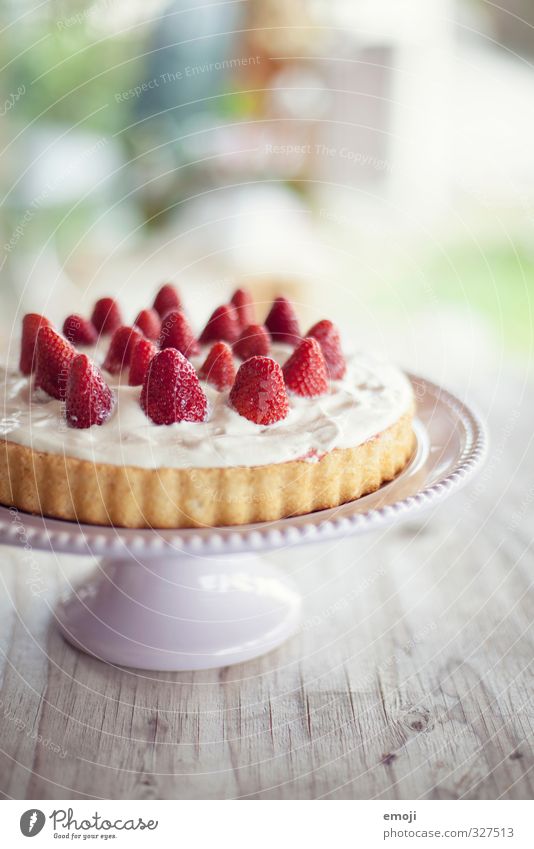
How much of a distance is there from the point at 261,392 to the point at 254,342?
1.15ft

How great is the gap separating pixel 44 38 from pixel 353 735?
129 inches

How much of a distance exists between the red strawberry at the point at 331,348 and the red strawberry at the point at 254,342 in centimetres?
11

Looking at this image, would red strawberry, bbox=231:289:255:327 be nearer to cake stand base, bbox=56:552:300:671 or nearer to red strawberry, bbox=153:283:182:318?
red strawberry, bbox=153:283:182:318

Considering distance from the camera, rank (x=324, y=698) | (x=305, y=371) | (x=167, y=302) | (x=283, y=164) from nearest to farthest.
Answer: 1. (x=324, y=698)
2. (x=305, y=371)
3. (x=167, y=302)
4. (x=283, y=164)

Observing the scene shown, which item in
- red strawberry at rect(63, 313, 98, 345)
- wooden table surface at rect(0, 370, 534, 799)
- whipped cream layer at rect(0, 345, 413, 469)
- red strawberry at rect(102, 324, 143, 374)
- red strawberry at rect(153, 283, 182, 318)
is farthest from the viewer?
red strawberry at rect(153, 283, 182, 318)

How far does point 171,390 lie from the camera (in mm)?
1523

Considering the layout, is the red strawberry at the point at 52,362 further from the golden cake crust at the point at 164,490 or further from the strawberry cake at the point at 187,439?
the golden cake crust at the point at 164,490

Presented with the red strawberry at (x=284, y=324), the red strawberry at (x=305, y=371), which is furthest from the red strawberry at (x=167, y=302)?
the red strawberry at (x=305, y=371)

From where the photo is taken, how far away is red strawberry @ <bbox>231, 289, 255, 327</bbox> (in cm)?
204

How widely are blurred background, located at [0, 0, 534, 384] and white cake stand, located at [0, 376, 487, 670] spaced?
6.11 ft

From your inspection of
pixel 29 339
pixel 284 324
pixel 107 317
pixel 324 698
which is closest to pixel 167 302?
pixel 107 317

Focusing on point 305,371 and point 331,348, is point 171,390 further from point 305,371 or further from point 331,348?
point 331,348

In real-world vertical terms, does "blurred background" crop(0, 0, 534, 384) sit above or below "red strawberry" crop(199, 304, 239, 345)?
above

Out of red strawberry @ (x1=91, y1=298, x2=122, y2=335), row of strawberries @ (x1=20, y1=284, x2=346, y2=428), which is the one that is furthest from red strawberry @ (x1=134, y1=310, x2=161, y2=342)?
red strawberry @ (x1=91, y1=298, x2=122, y2=335)
